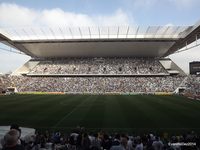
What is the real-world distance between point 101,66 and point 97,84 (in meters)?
11.6

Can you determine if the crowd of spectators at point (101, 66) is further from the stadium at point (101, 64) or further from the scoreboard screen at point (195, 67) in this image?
the scoreboard screen at point (195, 67)

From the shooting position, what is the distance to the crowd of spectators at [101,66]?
307 ft

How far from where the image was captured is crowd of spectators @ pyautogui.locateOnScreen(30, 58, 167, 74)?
307 feet

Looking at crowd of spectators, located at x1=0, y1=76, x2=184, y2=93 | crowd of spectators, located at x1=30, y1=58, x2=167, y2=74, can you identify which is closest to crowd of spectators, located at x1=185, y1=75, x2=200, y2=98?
crowd of spectators, located at x1=0, y1=76, x2=184, y2=93

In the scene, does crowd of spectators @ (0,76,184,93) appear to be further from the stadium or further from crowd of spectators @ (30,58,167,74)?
crowd of spectators @ (30,58,167,74)

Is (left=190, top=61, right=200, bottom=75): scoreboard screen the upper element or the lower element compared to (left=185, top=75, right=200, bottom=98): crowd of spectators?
upper

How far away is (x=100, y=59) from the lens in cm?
9831

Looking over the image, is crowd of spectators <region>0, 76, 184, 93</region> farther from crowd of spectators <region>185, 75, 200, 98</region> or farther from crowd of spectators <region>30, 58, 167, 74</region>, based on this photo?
crowd of spectators <region>30, 58, 167, 74</region>

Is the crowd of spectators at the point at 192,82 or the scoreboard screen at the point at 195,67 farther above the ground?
the scoreboard screen at the point at 195,67

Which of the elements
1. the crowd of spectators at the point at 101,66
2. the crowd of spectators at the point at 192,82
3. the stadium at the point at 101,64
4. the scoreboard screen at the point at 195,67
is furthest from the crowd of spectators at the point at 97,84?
the scoreboard screen at the point at 195,67

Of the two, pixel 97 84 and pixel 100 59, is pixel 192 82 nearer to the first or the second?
pixel 97 84

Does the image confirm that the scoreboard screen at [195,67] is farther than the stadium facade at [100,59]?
Yes

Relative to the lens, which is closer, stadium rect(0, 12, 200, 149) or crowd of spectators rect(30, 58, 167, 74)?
stadium rect(0, 12, 200, 149)

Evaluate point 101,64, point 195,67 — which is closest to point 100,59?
point 101,64
